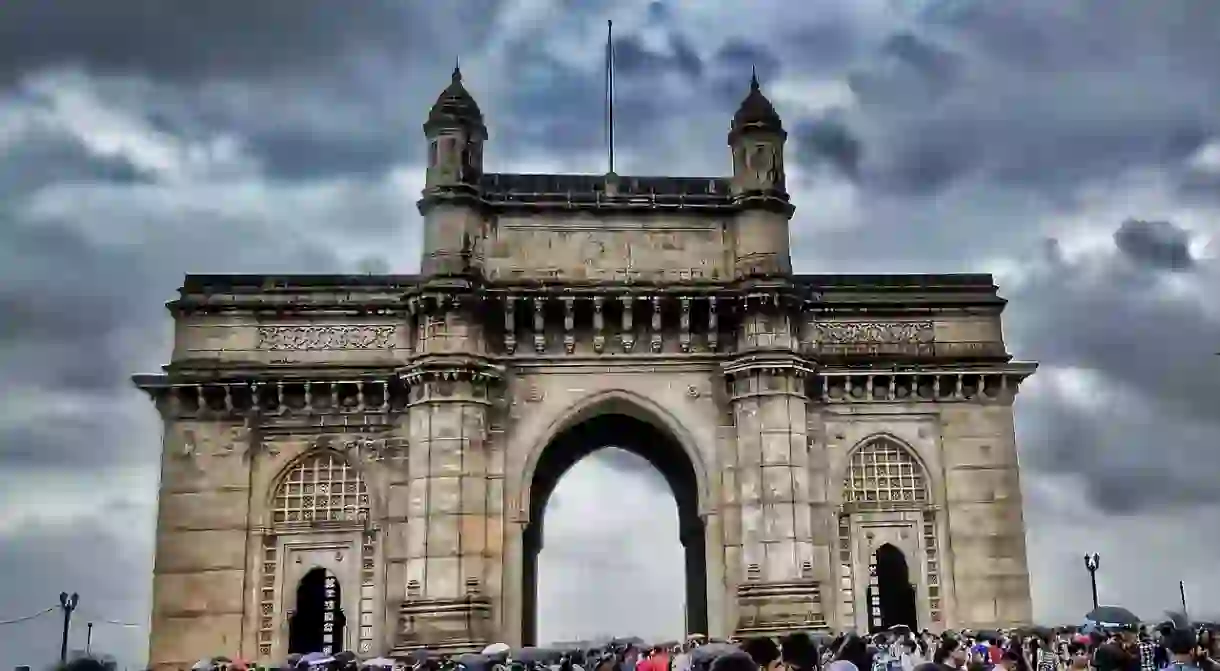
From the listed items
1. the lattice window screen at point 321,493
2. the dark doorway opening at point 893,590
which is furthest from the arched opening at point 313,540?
the dark doorway opening at point 893,590

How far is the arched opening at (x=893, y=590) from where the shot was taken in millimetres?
30375

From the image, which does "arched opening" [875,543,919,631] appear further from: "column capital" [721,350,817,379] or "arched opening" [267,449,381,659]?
"arched opening" [267,449,381,659]

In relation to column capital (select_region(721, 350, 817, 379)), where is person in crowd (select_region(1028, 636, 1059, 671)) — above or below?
below

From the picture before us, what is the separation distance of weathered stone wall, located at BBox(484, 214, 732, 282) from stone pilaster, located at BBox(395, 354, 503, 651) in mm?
3150

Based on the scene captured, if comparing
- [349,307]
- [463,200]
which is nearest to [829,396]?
[463,200]

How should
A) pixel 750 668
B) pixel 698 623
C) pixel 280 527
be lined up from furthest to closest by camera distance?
pixel 698 623, pixel 280 527, pixel 750 668

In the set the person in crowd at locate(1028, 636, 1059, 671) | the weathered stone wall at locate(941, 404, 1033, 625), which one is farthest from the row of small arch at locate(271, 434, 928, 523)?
the person in crowd at locate(1028, 636, 1059, 671)

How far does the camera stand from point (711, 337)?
97.4 feet

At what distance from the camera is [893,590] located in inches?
1236

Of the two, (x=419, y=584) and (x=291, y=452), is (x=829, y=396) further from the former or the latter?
(x=291, y=452)

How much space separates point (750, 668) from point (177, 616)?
2475 cm

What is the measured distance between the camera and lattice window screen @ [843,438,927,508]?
29.8 metres

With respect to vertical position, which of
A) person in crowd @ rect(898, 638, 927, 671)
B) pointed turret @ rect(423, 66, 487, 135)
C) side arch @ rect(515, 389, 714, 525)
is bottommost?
person in crowd @ rect(898, 638, 927, 671)

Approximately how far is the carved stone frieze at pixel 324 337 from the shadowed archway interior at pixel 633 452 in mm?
5300
